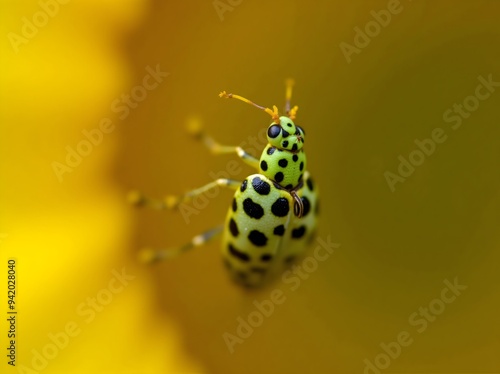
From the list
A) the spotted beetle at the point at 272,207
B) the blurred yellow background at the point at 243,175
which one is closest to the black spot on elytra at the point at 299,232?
the spotted beetle at the point at 272,207

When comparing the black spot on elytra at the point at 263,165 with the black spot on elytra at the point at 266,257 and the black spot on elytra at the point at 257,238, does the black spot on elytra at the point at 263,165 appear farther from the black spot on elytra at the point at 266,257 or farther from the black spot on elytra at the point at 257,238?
the black spot on elytra at the point at 266,257

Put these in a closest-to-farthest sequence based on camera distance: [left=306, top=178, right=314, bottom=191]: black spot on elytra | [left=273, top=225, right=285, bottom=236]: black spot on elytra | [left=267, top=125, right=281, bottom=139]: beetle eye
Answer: [left=267, top=125, right=281, bottom=139]: beetle eye, [left=273, top=225, right=285, bottom=236]: black spot on elytra, [left=306, top=178, right=314, bottom=191]: black spot on elytra

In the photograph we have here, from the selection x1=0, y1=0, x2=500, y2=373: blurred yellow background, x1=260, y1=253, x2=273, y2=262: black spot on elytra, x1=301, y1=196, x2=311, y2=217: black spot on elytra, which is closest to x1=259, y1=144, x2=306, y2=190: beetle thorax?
x1=301, y1=196, x2=311, y2=217: black spot on elytra

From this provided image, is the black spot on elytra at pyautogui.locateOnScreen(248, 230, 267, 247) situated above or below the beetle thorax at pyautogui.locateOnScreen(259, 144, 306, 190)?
below

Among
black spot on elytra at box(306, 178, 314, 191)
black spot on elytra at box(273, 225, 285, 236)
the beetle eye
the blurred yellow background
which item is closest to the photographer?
the beetle eye

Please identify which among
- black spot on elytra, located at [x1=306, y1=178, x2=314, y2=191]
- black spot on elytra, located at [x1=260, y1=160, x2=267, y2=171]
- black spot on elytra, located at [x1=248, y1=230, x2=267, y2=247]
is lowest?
black spot on elytra, located at [x1=248, y1=230, x2=267, y2=247]

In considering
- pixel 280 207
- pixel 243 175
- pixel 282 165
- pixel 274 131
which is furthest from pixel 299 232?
pixel 243 175

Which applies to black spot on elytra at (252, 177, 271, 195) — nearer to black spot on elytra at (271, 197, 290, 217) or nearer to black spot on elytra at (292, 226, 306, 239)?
black spot on elytra at (271, 197, 290, 217)

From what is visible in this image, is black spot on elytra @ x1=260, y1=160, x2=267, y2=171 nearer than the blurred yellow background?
Yes
